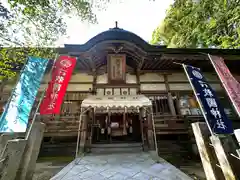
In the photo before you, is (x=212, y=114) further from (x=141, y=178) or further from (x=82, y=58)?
(x=82, y=58)

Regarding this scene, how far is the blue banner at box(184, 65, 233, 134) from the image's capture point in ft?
12.4

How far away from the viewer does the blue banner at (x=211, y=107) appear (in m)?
3.77

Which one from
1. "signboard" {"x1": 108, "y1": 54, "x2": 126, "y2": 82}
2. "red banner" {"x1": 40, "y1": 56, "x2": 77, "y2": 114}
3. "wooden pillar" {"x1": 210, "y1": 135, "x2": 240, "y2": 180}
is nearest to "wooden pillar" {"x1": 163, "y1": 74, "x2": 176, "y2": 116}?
"signboard" {"x1": 108, "y1": 54, "x2": 126, "y2": 82}

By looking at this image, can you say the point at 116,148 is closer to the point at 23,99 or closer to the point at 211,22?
the point at 23,99

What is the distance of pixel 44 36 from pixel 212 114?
6.43 metres

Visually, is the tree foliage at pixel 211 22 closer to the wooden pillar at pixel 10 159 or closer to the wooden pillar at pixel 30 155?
the wooden pillar at pixel 30 155

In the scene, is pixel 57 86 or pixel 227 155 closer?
pixel 227 155

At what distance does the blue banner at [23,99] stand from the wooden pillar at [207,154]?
4800mm

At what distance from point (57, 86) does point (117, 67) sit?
376 cm

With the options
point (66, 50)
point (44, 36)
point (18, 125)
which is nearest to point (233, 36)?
point (66, 50)

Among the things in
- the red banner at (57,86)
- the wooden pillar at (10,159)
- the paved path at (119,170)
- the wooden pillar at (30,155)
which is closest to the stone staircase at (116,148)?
the paved path at (119,170)

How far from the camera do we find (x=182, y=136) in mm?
7863

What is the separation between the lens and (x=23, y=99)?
415 centimetres

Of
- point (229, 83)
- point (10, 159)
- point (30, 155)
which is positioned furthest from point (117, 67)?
point (10, 159)
